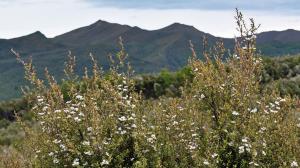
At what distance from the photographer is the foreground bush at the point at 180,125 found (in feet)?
37.6

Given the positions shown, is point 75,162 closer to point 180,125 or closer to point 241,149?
point 180,125

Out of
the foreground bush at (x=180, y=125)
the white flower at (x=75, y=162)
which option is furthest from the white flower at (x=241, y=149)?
the white flower at (x=75, y=162)

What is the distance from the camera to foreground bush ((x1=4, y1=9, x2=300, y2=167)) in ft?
37.6

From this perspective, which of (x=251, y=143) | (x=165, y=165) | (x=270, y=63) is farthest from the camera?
(x=270, y=63)

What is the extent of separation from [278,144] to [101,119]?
3.88 meters

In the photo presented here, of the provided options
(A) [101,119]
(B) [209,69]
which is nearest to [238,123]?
(B) [209,69]

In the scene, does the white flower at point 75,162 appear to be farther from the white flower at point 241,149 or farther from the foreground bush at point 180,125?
the white flower at point 241,149

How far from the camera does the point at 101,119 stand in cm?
1223

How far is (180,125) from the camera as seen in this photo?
12586 millimetres

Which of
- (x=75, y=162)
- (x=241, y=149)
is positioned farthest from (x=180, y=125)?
(x=75, y=162)

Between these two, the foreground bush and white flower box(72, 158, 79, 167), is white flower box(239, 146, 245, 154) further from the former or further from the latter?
white flower box(72, 158, 79, 167)

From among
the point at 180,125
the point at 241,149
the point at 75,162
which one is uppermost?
the point at 180,125

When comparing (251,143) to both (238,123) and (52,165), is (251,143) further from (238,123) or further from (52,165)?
(52,165)

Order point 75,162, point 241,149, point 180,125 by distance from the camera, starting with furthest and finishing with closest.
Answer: point 180,125
point 75,162
point 241,149
